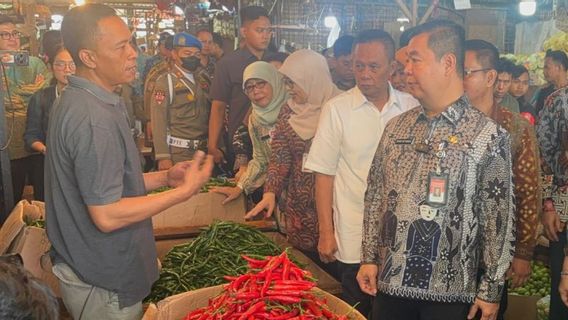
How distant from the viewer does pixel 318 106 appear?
4086mm

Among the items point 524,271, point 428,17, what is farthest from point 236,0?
point 524,271

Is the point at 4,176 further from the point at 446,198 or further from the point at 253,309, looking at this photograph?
the point at 446,198

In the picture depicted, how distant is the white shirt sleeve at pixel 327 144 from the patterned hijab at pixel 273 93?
1.29 m

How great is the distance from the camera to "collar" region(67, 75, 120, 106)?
2330mm

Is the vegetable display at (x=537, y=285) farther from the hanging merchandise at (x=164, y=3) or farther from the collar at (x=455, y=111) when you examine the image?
the hanging merchandise at (x=164, y=3)

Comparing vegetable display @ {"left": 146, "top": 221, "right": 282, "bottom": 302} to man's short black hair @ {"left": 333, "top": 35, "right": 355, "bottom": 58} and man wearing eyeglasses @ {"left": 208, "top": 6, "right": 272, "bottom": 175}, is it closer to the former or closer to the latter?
man wearing eyeglasses @ {"left": 208, "top": 6, "right": 272, "bottom": 175}

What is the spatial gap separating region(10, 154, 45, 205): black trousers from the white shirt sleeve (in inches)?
146

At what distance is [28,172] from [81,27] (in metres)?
4.19

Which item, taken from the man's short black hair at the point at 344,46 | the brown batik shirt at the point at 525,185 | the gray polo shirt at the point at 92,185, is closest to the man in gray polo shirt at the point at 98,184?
the gray polo shirt at the point at 92,185

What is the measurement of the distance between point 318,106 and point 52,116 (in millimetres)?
2089

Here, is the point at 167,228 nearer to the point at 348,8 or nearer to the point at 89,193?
the point at 89,193

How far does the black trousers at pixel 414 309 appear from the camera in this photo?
254 centimetres

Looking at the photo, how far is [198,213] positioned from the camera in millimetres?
4508

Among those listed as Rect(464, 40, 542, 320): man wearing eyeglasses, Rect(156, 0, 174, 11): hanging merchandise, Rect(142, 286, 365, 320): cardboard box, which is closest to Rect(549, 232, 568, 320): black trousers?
Rect(464, 40, 542, 320): man wearing eyeglasses
